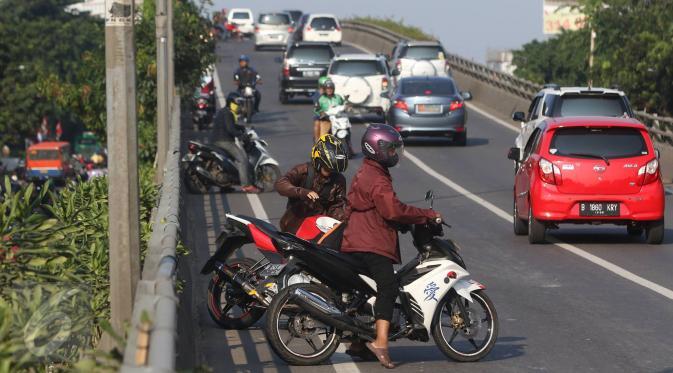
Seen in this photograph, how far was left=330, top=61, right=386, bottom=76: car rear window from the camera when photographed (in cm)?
4172

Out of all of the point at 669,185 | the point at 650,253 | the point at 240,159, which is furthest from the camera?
the point at 669,185

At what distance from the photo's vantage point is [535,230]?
18750mm

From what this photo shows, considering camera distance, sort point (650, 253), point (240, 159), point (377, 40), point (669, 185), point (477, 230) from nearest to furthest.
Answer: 1. point (650, 253)
2. point (477, 230)
3. point (240, 159)
4. point (669, 185)
5. point (377, 40)

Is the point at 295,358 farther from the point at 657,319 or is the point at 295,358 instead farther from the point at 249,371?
the point at 657,319

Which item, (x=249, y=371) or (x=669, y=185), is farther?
(x=669, y=185)

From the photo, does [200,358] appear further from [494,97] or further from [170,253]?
[494,97]

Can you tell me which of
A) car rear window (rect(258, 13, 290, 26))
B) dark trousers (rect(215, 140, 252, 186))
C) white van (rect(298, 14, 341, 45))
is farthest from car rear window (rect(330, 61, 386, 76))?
car rear window (rect(258, 13, 290, 26))

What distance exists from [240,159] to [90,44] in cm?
8821

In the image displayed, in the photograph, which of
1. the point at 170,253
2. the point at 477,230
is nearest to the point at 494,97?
the point at 477,230

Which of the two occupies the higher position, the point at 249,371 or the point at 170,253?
the point at 170,253

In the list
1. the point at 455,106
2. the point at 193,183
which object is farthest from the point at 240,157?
the point at 455,106

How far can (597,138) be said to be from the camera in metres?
18.6

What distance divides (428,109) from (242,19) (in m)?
57.7

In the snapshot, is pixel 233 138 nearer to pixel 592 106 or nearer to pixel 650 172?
pixel 592 106
